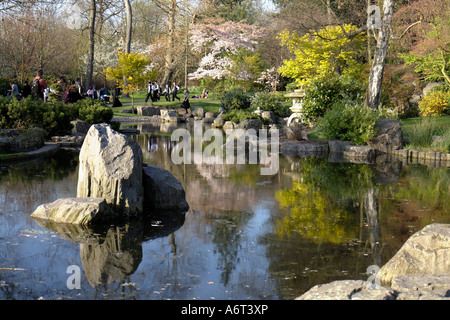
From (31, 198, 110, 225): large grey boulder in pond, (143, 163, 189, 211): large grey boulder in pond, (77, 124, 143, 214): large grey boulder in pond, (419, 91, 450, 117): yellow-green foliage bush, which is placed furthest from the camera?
(419, 91, 450, 117): yellow-green foliage bush

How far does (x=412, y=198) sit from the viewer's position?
9.02m

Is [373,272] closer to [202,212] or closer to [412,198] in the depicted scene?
[202,212]

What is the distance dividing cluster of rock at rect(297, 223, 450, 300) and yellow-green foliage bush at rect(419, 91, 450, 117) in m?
18.6

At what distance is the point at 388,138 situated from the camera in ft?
50.5

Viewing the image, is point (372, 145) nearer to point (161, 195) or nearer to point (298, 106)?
point (298, 106)

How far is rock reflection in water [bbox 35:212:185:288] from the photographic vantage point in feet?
17.3

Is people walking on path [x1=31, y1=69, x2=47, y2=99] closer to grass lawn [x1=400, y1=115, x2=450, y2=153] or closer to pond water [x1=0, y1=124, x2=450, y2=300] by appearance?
pond water [x1=0, y1=124, x2=450, y2=300]

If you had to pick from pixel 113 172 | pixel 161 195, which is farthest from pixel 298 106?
pixel 113 172

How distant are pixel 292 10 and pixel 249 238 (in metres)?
36.6

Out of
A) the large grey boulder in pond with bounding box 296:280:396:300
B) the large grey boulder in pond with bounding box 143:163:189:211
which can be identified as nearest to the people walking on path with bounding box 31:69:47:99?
the large grey boulder in pond with bounding box 143:163:189:211

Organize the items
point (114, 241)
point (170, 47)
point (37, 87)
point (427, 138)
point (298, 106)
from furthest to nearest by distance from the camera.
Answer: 1. point (170, 47)
2. point (37, 87)
3. point (298, 106)
4. point (427, 138)
5. point (114, 241)

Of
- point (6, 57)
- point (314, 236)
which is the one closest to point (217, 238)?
point (314, 236)

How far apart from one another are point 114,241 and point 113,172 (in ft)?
4.51

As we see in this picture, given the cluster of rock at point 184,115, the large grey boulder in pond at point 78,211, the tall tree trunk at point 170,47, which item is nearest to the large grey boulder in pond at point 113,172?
the large grey boulder in pond at point 78,211
